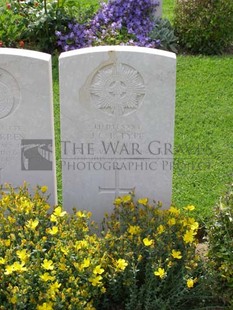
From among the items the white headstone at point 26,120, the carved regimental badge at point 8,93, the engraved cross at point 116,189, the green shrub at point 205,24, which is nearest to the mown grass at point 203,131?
the green shrub at point 205,24

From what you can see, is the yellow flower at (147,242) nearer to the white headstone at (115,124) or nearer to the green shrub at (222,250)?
the green shrub at (222,250)

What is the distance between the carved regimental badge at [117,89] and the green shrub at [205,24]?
12.9 feet

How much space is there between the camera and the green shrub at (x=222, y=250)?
3.71 m

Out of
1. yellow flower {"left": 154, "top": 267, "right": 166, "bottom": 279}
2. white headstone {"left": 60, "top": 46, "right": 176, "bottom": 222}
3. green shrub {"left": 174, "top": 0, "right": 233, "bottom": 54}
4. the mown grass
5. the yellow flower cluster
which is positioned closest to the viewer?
the yellow flower cluster

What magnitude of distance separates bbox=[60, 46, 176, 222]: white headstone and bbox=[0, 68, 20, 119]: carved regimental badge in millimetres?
301

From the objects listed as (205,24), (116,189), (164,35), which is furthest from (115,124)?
(205,24)

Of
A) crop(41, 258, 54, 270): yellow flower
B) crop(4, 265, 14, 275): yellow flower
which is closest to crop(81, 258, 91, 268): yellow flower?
crop(41, 258, 54, 270): yellow flower

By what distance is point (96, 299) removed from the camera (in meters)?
3.56

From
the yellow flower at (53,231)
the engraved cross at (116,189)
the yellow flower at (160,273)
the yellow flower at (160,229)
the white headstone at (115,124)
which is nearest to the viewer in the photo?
the yellow flower at (160,273)

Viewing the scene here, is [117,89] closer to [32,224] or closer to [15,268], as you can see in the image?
[32,224]

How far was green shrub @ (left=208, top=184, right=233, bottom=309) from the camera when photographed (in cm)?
371

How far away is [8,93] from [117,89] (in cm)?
70

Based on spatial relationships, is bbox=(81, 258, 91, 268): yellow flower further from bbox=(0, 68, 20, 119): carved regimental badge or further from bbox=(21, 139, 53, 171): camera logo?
bbox=(0, 68, 20, 119): carved regimental badge

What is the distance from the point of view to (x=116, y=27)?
7.25 metres
